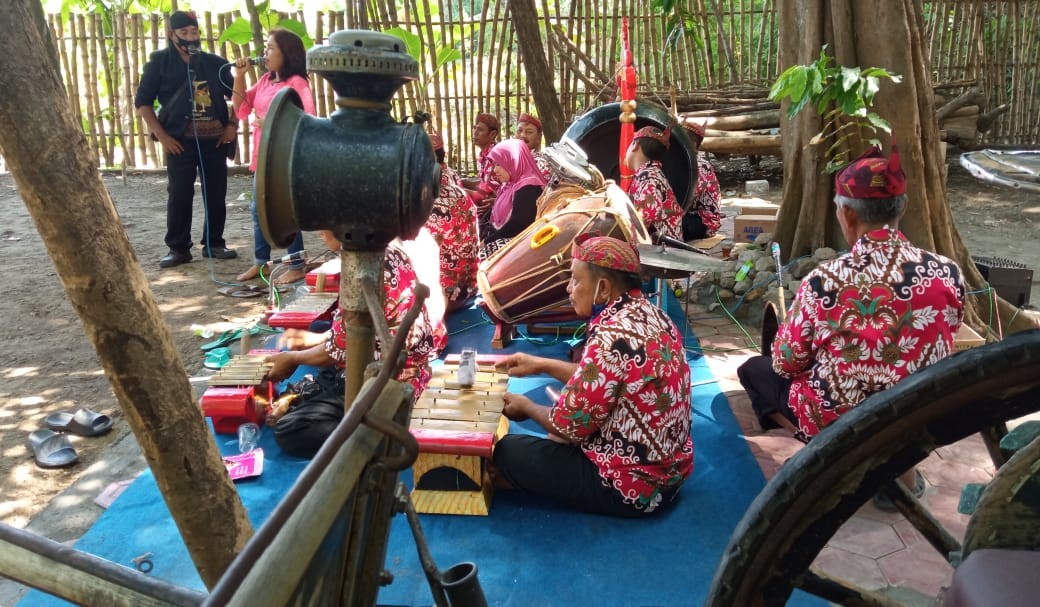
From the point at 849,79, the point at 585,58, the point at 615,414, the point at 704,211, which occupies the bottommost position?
the point at 615,414

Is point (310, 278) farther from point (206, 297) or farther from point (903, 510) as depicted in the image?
point (903, 510)

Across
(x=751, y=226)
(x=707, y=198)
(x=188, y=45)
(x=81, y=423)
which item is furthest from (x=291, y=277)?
(x=751, y=226)

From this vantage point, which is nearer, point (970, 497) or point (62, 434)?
point (970, 497)

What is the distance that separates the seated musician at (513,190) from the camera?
238 inches

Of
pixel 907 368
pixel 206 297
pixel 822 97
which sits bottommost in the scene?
pixel 206 297

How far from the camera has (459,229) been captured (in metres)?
5.50

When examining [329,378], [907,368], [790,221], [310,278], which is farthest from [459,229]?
[907,368]

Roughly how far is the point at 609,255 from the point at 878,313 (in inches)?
39.7

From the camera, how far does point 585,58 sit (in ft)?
30.9

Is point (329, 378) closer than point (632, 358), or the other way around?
point (632, 358)

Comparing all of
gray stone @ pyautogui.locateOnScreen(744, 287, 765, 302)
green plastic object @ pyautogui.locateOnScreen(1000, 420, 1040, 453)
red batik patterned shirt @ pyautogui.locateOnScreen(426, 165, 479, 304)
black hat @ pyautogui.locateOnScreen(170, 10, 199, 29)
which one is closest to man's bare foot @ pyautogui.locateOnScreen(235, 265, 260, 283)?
red batik patterned shirt @ pyautogui.locateOnScreen(426, 165, 479, 304)

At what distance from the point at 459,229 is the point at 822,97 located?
243 centimetres

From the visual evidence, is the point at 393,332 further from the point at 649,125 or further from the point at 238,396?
the point at 649,125

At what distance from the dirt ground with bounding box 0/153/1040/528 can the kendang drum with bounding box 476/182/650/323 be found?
6.14 ft
